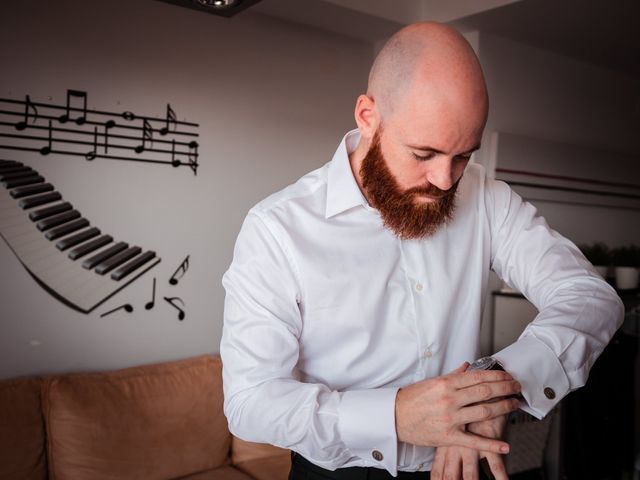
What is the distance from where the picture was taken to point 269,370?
113 centimetres

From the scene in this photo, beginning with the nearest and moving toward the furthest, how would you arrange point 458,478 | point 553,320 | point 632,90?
point 458,478 → point 553,320 → point 632,90

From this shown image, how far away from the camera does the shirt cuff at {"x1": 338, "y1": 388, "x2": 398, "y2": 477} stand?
1011 millimetres

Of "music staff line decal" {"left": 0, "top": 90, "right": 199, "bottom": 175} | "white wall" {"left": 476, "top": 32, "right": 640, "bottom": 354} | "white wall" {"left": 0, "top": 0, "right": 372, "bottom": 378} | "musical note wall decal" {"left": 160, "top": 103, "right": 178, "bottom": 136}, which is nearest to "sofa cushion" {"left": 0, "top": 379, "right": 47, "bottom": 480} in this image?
"white wall" {"left": 0, "top": 0, "right": 372, "bottom": 378}

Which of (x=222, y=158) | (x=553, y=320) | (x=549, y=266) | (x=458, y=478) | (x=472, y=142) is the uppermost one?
(x=222, y=158)

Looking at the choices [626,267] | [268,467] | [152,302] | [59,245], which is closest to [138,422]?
[152,302]

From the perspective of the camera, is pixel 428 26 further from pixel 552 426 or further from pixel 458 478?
pixel 552 426

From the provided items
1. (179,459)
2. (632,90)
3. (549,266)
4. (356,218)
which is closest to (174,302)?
(179,459)

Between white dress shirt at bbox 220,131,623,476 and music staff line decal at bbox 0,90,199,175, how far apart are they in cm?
181

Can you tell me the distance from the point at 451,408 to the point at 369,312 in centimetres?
35

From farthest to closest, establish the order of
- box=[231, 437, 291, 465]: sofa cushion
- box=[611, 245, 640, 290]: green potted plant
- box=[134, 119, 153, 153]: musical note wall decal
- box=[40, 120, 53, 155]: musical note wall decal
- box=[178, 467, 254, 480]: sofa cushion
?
box=[611, 245, 640, 290]: green potted plant → box=[231, 437, 291, 465]: sofa cushion → box=[134, 119, 153, 153]: musical note wall decal → box=[178, 467, 254, 480]: sofa cushion → box=[40, 120, 53, 155]: musical note wall decal

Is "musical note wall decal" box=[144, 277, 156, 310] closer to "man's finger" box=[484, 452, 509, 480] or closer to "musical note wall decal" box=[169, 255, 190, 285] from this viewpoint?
"musical note wall decal" box=[169, 255, 190, 285]

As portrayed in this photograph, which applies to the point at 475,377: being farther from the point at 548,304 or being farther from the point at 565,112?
the point at 565,112

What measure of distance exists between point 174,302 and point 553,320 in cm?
237

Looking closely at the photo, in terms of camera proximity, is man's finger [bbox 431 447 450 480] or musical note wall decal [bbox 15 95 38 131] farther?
musical note wall decal [bbox 15 95 38 131]
